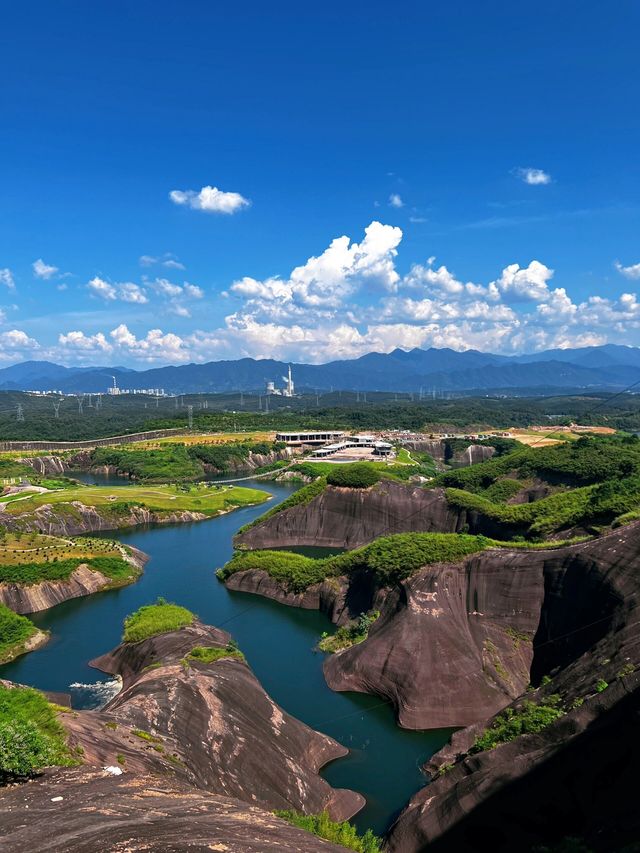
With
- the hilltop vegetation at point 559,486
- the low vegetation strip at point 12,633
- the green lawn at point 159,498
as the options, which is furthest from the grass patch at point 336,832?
the green lawn at point 159,498

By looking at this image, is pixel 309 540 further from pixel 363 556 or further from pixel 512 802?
pixel 512 802

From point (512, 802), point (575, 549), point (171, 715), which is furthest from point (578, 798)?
point (575, 549)

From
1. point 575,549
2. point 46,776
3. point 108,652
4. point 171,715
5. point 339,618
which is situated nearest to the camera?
point 46,776

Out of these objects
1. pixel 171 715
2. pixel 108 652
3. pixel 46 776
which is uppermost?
pixel 46 776

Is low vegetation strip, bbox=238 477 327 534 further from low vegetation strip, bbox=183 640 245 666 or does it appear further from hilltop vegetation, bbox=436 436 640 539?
low vegetation strip, bbox=183 640 245 666

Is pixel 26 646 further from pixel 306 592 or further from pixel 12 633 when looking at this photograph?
pixel 306 592

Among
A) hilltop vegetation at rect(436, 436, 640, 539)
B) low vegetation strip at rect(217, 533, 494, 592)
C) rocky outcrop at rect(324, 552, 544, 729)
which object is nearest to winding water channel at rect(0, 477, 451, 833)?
rocky outcrop at rect(324, 552, 544, 729)

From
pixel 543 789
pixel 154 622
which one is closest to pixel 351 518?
pixel 154 622
